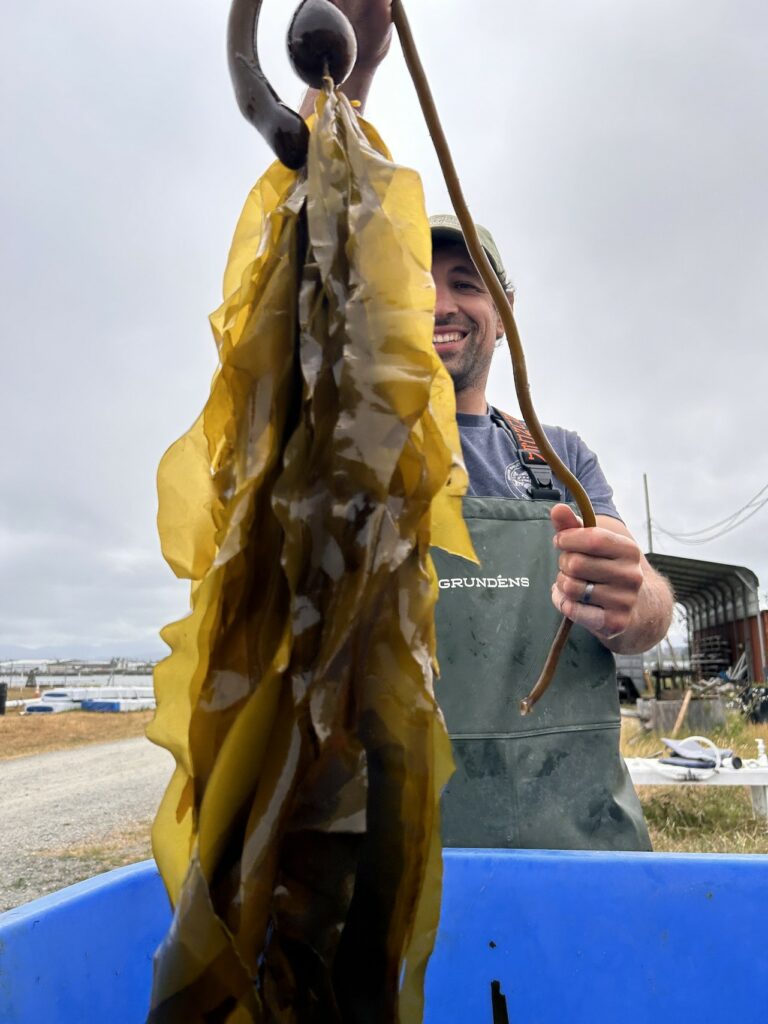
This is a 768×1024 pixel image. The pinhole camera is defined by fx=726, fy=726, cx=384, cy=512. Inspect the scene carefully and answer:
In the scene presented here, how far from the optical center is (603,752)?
178 cm

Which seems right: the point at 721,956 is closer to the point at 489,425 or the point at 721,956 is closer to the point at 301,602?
the point at 301,602

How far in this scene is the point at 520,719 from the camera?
5.66ft

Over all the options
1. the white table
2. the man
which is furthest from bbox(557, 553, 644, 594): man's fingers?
the white table

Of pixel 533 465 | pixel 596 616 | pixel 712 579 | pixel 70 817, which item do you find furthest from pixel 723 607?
pixel 596 616

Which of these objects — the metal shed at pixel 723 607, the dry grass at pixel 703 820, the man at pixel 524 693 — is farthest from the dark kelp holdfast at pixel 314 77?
the metal shed at pixel 723 607

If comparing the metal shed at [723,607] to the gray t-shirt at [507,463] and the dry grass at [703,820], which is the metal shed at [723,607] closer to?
the dry grass at [703,820]

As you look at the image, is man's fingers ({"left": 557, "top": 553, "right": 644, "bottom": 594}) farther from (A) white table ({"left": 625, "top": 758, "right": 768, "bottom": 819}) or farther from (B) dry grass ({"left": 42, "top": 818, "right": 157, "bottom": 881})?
(B) dry grass ({"left": 42, "top": 818, "right": 157, "bottom": 881})

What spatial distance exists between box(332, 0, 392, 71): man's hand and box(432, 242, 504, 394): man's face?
118 cm

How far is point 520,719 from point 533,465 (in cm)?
A: 78

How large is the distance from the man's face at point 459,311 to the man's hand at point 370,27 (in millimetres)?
1177

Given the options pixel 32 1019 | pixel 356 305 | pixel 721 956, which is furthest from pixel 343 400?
pixel 721 956

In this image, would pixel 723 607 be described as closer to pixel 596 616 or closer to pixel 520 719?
pixel 520 719

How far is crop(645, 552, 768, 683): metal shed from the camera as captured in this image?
1295 cm

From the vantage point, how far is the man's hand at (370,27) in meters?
0.84
